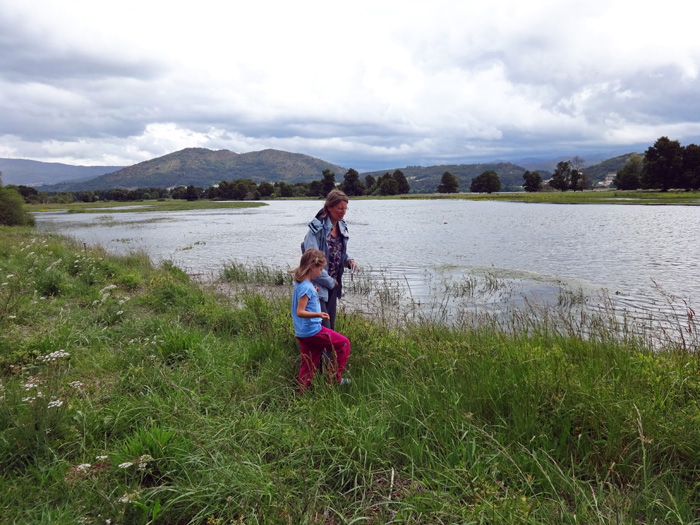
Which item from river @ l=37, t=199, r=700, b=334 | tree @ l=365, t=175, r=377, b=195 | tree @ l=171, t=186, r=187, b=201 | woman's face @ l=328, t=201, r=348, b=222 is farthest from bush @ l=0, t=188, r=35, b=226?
tree @ l=365, t=175, r=377, b=195

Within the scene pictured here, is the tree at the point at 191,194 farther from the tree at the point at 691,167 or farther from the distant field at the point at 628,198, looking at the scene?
the tree at the point at 691,167

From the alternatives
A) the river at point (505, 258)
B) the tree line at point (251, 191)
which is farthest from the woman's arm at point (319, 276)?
the tree line at point (251, 191)

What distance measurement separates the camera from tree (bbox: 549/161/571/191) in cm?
11512

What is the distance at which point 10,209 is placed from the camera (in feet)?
112

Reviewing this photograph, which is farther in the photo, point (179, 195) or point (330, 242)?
point (179, 195)

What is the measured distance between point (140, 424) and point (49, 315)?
5.10m

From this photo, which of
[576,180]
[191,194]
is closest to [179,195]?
[191,194]

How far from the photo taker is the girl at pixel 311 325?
4762mm

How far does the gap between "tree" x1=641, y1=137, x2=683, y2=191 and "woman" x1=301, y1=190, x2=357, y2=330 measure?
102977 millimetres

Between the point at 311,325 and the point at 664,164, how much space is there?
105421 millimetres

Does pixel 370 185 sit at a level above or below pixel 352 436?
above

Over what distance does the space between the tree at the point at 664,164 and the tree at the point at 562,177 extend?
81.3ft

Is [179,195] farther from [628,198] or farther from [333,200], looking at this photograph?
[333,200]

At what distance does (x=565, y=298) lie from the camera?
11.9 meters
